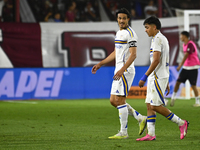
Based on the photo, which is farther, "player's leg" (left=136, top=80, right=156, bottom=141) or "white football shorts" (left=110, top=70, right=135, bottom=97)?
"white football shorts" (left=110, top=70, right=135, bottom=97)

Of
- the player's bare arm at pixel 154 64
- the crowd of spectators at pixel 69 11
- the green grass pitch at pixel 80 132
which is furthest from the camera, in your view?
the crowd of spectators at pixel 69 11

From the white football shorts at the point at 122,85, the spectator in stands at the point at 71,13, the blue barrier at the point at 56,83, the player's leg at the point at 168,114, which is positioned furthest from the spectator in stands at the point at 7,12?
the player's leg at the point at 168,114

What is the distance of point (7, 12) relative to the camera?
1836cm

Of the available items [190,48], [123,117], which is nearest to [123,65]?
[123,117]

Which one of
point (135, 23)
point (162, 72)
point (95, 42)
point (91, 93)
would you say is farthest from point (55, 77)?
point (162, 72)

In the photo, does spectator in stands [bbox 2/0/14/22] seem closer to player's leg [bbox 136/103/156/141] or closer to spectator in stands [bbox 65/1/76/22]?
spectator in stands [bbox 65/1/76/22]

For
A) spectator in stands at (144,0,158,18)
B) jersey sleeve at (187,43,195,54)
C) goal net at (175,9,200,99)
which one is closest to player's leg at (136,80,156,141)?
jersey sleeve at (187,43,195,54)

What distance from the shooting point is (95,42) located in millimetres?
17656

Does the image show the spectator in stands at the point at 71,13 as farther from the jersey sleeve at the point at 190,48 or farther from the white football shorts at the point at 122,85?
the white football shorts at the point at 122,85

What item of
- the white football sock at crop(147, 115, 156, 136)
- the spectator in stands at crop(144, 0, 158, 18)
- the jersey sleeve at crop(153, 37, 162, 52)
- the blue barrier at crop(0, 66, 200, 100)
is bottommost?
the blue barrier at crop(0, 66, 200, 100)

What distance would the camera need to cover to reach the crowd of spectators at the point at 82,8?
18.7m

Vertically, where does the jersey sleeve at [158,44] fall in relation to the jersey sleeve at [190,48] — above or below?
above

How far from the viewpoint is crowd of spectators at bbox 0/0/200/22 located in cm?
1866

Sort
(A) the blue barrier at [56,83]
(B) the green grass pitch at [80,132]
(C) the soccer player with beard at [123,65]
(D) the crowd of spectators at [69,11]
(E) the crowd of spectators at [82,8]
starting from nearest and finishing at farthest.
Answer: (B) the green grass pitch at [80,132] < (C) the soccer player with beard at [123,65] < (A) the blue barrier at [56,83] < (E) the crowd of spectators at [82,8] < (D) the crowd of spectators at [69,11]
